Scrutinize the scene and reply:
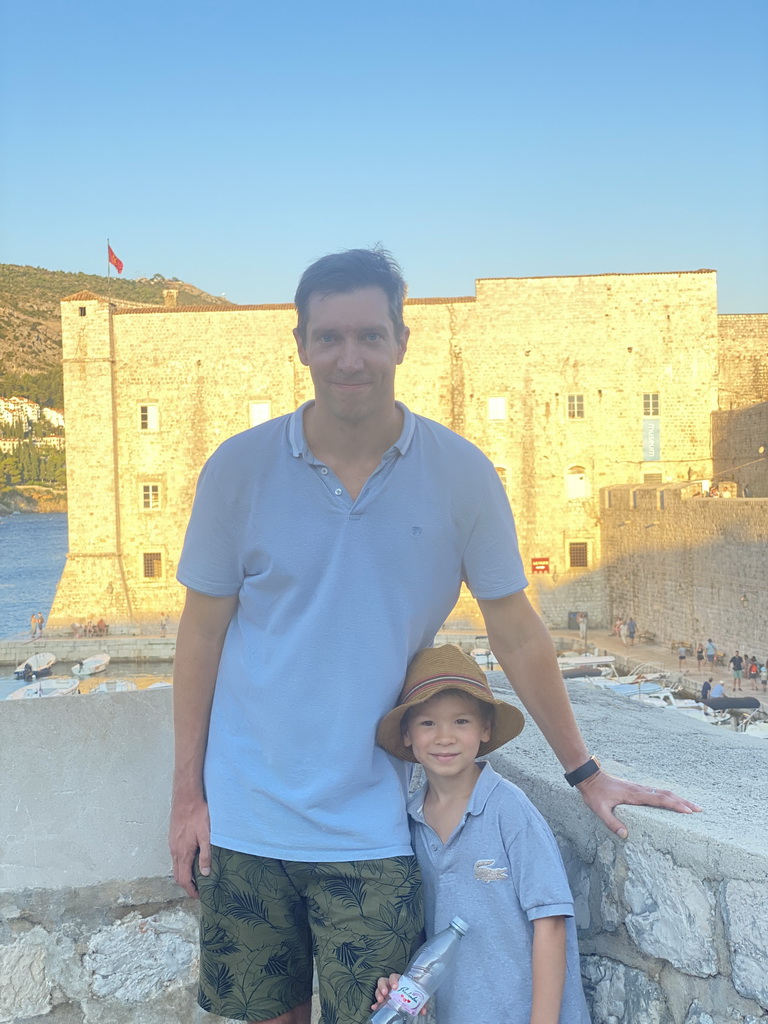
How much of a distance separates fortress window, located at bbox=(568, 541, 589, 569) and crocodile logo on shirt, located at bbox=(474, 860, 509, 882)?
80.6 ft

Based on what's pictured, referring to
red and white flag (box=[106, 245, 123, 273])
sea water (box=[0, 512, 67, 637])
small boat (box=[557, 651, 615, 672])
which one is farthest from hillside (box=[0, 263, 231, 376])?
small boat (box=[557, 651, 615, 672])

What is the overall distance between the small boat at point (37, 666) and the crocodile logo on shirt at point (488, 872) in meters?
23.1

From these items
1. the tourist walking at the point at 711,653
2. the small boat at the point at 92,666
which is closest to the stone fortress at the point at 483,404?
the small boat at the point at 92,666

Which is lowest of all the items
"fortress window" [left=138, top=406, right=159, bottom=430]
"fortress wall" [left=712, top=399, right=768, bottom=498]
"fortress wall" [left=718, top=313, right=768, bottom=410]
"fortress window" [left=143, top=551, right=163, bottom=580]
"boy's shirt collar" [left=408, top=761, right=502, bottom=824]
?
"fortress window" [left=143, top=551, right=163, bottom=580]

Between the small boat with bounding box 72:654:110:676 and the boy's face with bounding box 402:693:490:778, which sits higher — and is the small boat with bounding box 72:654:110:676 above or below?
below

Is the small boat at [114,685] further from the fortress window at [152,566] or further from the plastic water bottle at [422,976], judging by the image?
the plastic water bottle at [422,976]

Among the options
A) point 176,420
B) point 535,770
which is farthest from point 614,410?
point 535,770

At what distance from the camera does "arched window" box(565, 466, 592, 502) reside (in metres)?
25.8

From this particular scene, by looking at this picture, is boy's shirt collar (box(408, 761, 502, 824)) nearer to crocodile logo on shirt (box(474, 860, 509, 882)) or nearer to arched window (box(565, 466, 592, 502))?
crocodile logo on shirt (box(474, 860, 509, 882))

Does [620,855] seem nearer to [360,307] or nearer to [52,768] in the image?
[360,307]

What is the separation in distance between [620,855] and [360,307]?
1028 millimetres

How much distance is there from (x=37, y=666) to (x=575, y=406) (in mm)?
15096

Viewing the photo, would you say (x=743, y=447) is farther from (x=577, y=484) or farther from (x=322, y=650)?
(x=322, y=650)

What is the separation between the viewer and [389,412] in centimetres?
169
